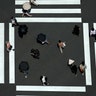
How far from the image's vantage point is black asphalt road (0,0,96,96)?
22422mm

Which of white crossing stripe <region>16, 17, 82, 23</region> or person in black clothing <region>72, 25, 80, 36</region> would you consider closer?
person in black clothing <region>72, 25, 80, 36</region>

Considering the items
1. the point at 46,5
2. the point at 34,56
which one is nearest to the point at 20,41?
the point at 34,56

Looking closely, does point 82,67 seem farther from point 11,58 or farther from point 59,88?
point 11,58

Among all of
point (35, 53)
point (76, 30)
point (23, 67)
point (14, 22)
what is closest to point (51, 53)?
point (35, 53)

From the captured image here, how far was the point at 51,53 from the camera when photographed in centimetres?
2277

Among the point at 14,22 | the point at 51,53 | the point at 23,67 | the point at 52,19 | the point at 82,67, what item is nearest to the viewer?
the point at 82,67

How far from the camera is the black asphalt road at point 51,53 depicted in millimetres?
22422

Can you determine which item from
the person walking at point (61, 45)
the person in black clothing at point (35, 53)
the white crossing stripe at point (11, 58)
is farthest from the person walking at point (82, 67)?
the white crossing stripe at point (11, 58)

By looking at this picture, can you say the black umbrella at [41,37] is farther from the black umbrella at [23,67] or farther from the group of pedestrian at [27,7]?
the black umbrella at [23,67]

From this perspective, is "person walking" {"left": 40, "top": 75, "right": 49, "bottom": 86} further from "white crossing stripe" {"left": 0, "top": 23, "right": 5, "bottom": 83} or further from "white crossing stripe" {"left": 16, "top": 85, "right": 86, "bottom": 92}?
"white crossing stripe" {"left": 0, "top": 23, "right": 5, "bottom": 83}

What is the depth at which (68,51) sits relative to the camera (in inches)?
896

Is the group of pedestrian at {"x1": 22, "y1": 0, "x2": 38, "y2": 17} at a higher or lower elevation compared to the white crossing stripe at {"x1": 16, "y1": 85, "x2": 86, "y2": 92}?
higher

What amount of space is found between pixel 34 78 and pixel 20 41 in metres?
2.37

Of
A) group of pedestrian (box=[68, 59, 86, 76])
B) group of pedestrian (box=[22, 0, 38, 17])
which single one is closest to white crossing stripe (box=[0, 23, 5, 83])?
group of pedestrian (box=[22, 0, 38, 17])
